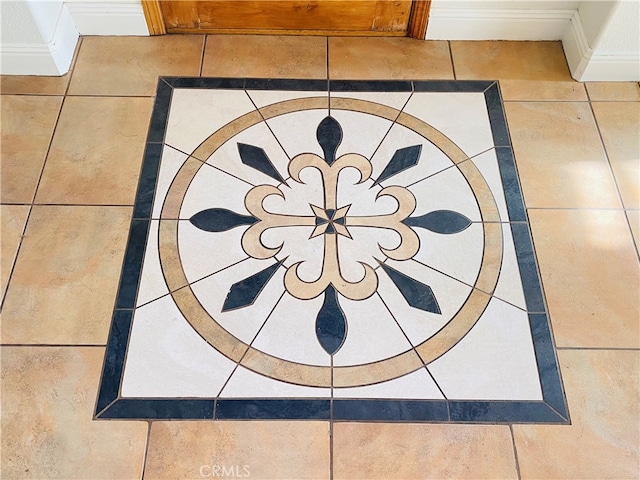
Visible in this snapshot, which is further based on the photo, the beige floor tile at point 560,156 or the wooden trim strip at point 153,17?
the wooden trim strip at point 153,17

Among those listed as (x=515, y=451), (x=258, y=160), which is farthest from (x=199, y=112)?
(x=515, y=451)

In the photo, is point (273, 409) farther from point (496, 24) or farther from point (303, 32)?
point (496, 24)

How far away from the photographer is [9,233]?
1.70 meters

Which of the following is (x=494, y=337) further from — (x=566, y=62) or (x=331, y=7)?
(x=331, y=7)

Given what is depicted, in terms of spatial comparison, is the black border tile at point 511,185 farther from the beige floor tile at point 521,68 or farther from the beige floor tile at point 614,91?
the beige floor tile at point 614,91

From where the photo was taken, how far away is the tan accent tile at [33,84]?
1985 mm

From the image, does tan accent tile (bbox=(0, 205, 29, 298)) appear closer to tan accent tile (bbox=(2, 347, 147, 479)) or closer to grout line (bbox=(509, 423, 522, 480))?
tan accent tile (bbox=(2, 347, 147, 479))

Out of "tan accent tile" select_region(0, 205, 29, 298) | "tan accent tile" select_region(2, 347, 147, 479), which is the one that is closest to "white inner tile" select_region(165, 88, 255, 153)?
"tan accent tile" select_region(0, 205, 29, 298)

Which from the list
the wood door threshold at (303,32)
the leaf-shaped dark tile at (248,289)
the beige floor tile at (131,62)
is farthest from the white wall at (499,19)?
the leaf-shaped dark tile at (248,289)

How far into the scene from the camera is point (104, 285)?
1.61 m

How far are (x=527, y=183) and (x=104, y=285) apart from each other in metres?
1.27

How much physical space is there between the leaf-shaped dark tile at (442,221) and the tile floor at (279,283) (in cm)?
3

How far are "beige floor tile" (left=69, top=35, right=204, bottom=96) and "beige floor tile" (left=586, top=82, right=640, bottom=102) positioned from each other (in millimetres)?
1359

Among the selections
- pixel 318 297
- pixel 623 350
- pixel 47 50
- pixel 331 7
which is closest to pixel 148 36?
pixel 47 50
